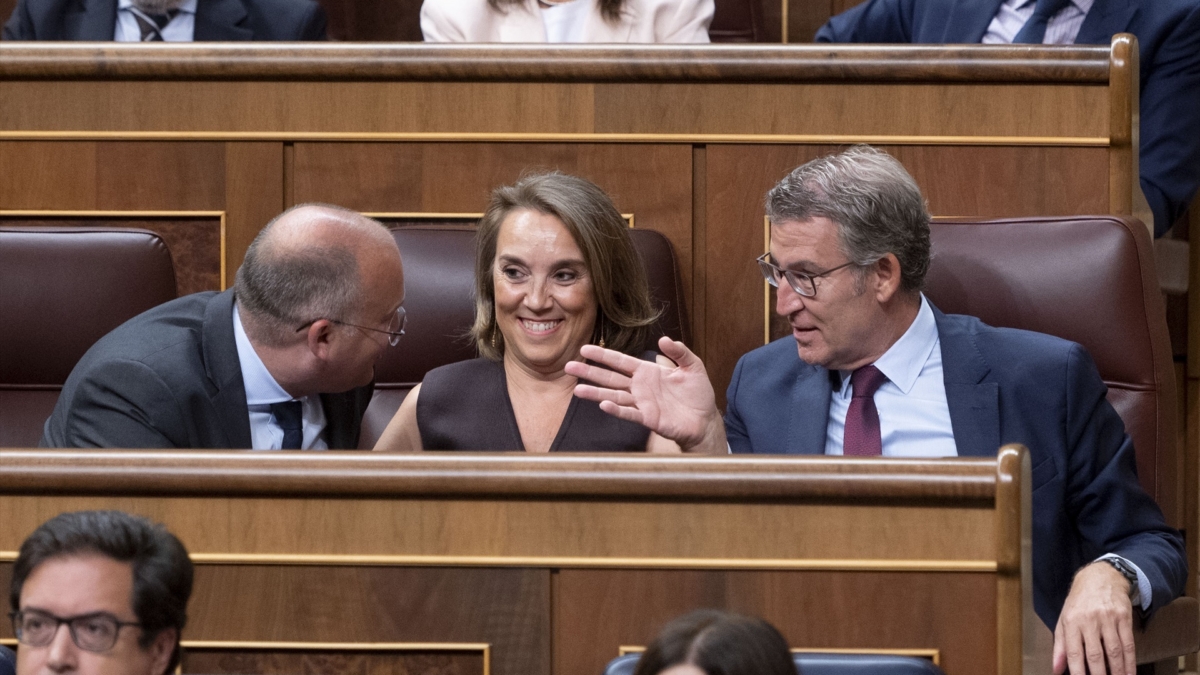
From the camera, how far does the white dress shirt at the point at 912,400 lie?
3.25 feet

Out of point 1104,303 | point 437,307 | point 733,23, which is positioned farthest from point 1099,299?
point 733,23

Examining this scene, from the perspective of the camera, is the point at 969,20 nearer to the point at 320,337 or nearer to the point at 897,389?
the point at 897,389

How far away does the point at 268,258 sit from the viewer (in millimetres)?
1035

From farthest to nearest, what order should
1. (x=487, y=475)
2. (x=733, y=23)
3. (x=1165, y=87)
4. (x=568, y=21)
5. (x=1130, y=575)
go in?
(x=733, y=23), (x=568, y=21), (x=1165, y=87), (x=1130, y=575), (x=487, y=475)

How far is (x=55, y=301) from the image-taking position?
113cm

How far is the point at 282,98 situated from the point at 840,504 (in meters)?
0.68

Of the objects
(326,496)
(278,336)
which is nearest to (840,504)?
(326,496)

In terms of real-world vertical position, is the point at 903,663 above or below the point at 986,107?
below

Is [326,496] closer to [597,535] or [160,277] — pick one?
[597,535]

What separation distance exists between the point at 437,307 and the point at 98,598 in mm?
511

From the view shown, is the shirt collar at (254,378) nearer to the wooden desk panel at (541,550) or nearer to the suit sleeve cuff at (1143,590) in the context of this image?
the wooden desk panel at (541,550)

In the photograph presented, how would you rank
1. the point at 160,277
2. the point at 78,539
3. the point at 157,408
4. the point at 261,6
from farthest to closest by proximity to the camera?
the point at 261,6, the point at 160,277, the point at 157,408, the point at 78,539

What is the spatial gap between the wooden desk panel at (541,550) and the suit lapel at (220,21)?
0.79m

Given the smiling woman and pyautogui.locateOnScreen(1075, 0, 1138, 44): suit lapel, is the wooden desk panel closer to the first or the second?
the smiling woman
